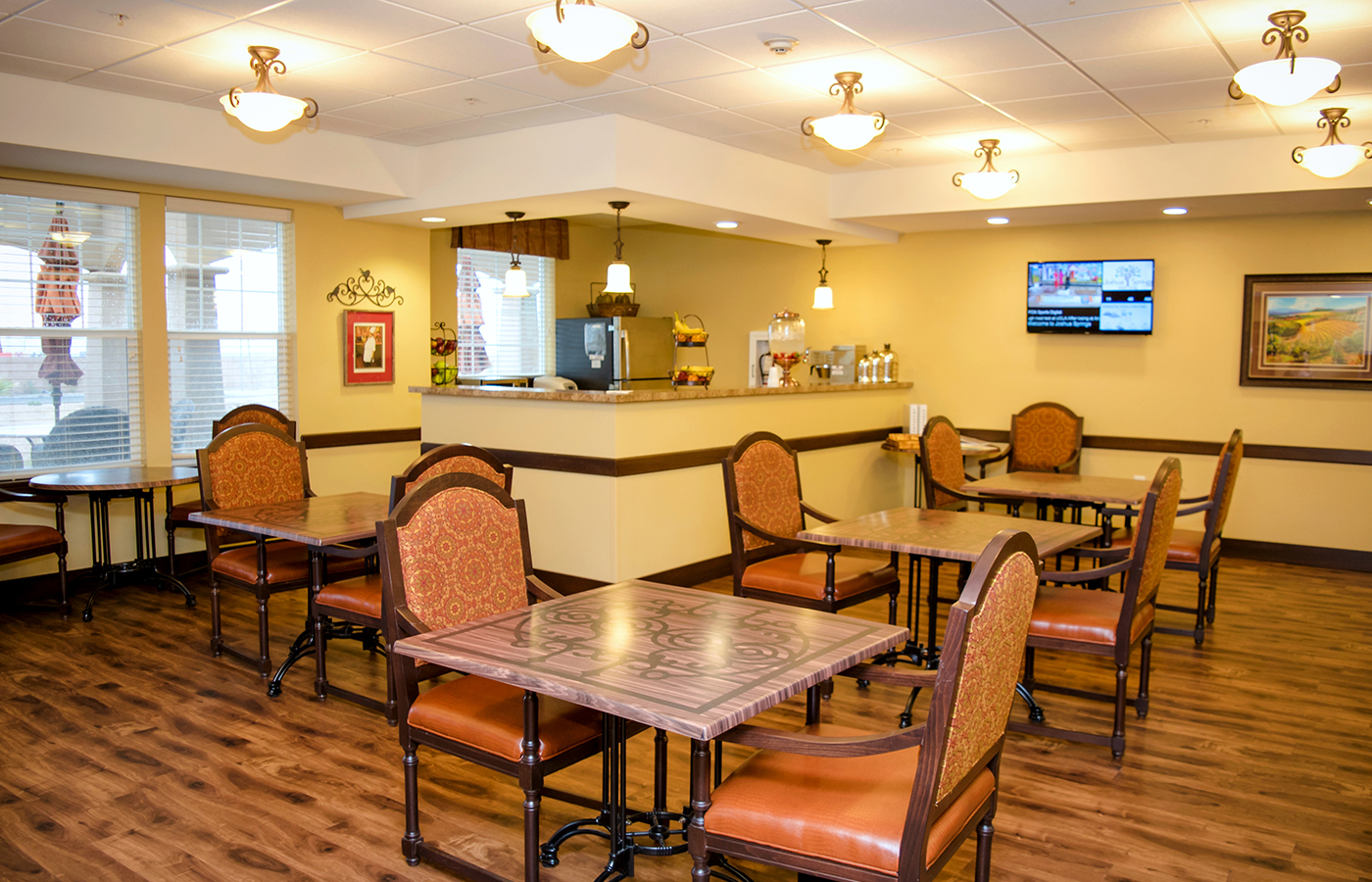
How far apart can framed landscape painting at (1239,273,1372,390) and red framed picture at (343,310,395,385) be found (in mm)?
5985

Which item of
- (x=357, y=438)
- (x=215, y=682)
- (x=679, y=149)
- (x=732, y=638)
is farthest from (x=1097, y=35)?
(x=357, y=438)

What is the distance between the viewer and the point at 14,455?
5.25m

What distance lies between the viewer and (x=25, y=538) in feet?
15.5

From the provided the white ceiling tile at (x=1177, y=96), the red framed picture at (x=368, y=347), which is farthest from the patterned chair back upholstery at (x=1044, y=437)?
the red framed picture at (x=368, y=347)

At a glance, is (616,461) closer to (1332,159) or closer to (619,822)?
(619,822)

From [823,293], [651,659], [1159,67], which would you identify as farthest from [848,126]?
[823,293]

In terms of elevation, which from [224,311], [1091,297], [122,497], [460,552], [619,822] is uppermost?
[1091,297]

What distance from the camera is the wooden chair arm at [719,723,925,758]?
179cm

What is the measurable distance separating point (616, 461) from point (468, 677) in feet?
7.92

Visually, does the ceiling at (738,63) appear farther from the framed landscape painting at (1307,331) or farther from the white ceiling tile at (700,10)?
the framed landscape painting at (1307,331)

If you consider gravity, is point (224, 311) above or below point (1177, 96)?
below

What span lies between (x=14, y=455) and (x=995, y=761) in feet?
17.8

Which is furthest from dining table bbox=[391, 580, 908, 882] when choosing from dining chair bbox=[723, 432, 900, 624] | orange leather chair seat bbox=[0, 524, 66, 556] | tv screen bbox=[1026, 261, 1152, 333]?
tv screen bbox=[1026, 261, 1152, 333]

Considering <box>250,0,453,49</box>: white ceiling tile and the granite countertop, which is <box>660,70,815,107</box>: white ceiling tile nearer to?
<box>250,0,453,49</box>: white ceiling tile
